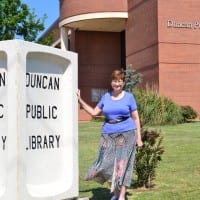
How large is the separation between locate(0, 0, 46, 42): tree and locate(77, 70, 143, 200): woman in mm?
32550

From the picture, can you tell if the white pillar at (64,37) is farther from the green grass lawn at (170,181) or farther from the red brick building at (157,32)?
the green grass lawn at (170,181)

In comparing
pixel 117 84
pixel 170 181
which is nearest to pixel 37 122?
pixel 117 84

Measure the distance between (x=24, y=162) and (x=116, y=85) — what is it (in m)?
2.06

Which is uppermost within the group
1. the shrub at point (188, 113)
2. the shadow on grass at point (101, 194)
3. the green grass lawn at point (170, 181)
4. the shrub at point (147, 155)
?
the shrub at point (188, 113)

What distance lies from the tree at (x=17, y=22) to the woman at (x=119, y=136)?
32.6m

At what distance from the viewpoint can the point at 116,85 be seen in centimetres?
631

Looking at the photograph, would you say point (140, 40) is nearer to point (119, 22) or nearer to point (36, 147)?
point (119, 22)

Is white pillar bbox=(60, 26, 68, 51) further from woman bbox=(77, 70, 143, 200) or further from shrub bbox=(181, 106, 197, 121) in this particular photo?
woman bbox=(77, 70, 143, 200)

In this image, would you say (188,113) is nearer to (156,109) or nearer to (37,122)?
(156,109)

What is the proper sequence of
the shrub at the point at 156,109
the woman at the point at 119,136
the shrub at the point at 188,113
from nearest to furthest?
the woman at the point at 119,136 < the shrub at the point at 156,109 < the shrub at the point at 188,113

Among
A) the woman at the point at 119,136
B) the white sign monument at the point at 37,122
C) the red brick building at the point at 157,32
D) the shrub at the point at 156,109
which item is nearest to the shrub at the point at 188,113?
the red brick building at the point at 157,32

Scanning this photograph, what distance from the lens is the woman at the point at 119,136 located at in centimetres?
630

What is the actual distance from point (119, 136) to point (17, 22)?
33325 millimetres

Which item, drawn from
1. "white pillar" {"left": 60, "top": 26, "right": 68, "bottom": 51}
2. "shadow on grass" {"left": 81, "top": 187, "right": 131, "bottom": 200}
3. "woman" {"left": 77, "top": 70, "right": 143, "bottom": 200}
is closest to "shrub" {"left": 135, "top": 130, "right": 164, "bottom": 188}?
"shadow on grass" {"left": 81, "top": 187, "right": 131, "bottom": 200}
